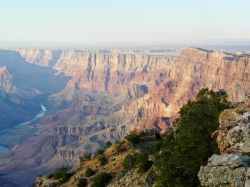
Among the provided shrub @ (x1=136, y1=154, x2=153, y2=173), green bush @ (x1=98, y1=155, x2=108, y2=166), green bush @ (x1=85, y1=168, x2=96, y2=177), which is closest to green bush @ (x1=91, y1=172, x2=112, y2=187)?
shrub @ (x1=136, y1=154, x2=153, y2=173)

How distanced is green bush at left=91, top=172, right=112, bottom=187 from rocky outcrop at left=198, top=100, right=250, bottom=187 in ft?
75.0

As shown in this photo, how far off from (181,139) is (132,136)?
2933cm

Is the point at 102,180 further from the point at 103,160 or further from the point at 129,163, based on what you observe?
the point at 103,160

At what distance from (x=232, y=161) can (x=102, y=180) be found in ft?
89.8

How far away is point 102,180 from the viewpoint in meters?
47.4

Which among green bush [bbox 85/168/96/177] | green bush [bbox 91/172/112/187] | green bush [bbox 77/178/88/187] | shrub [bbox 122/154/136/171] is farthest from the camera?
green bush [bbox 85/168/96/177]

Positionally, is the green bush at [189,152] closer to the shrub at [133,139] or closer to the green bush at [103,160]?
the green bush at [103,160]

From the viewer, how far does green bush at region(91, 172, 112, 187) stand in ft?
155

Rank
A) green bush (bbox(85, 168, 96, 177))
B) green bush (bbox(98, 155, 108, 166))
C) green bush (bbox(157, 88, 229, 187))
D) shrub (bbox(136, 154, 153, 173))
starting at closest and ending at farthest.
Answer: green bush (bbox(157, 88, 229, 187))
shrub (bbox(136, 154, 153, 173))
green bush (bbox(85, 168, 96, 177))
green bush (bbox(98, 155, 108, 166))

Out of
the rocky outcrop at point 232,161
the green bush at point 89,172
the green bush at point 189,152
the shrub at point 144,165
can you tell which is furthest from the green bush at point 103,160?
the rocky outcrop at point 232,161

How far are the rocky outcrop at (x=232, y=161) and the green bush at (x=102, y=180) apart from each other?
75.0 feet

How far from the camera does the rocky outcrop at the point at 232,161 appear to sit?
21.1 metres

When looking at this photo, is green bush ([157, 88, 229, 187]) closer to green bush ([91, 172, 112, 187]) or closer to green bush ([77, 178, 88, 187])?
green bush ([91, 172, 112, 187])

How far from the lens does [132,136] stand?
61.7 meters
